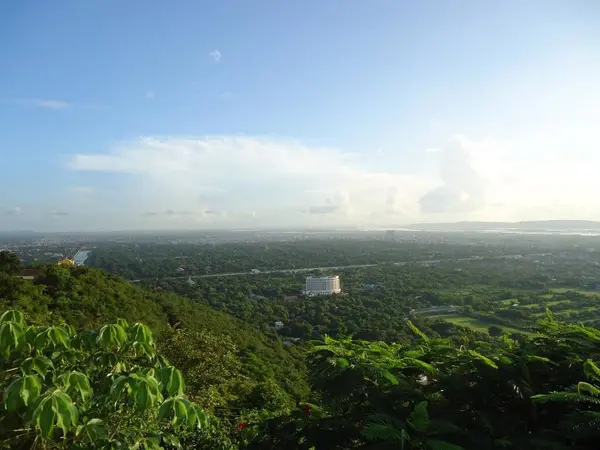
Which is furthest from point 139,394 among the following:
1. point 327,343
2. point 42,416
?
point 327,343

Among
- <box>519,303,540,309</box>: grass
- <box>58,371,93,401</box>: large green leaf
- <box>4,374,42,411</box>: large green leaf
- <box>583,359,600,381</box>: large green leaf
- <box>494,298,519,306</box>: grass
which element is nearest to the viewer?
<box>4,374,42,411</box>: large green leaf

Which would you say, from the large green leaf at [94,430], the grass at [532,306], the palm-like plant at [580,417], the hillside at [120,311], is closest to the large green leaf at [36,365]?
the large green leaf at [94,430]

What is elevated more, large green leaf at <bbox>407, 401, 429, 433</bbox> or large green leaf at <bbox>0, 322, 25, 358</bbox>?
large green leaf at <bbox>0, 322, 25, 358</bbox>

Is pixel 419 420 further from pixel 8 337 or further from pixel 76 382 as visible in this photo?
pixel 8 337

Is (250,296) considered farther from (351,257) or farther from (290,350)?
(351,257)

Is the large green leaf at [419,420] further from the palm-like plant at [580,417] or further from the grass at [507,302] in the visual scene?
the grass at [507,302]

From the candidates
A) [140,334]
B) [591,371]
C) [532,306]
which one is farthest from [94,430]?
[532,306]

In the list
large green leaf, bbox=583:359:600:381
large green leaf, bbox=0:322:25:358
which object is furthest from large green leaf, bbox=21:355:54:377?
large green leaf, bbox=583:359:600:381

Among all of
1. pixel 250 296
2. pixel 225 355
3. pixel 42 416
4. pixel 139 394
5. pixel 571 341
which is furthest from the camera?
pixel 250 296

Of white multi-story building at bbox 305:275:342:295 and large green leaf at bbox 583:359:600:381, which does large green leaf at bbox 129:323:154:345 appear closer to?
large green leaf at bbox 583:359:600:381
